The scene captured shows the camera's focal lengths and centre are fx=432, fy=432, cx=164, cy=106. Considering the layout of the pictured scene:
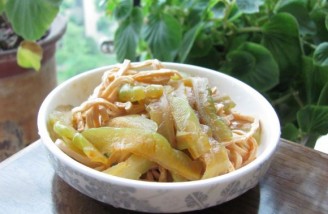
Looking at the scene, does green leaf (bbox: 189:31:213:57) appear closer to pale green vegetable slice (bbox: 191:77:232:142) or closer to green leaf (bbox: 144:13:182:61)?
green leaf (bbox: 144:13:182:61)

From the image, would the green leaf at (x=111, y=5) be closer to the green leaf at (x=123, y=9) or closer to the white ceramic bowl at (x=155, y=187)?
the green leaf at (x=123, y=9)

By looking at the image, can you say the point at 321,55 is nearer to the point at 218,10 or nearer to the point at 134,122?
the point at 218,10

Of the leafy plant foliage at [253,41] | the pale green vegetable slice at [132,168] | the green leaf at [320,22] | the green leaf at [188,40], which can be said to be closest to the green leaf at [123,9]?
the leafy plant foliage at [253,41]

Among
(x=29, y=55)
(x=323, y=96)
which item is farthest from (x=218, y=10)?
(x=29, y=55)

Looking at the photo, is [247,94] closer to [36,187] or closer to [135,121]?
[135,121]

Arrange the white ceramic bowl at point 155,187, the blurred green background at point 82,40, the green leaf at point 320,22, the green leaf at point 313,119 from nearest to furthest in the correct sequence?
the white ceramic bowl at point 155,187 → the green leaf at point 313,119 → the green leaf at point 320,22 → the blurred green background at point 82,40
